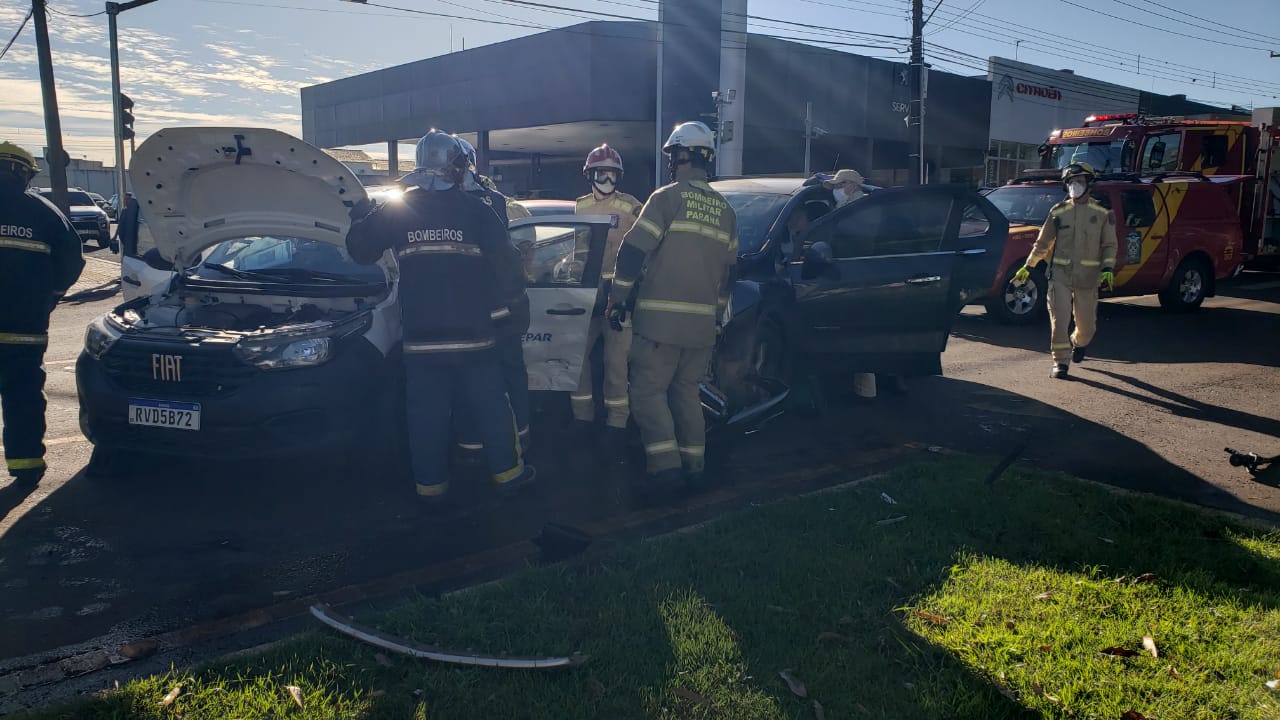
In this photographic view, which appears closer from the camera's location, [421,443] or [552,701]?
[552,701]

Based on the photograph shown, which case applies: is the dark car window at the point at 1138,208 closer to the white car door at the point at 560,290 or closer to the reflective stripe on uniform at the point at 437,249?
the white car door at the point at 560,290

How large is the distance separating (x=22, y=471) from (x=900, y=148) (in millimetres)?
36030

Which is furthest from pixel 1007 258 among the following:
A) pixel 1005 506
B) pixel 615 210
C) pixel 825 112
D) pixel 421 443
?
pixel 825 112

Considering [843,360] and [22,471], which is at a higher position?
[843,360]

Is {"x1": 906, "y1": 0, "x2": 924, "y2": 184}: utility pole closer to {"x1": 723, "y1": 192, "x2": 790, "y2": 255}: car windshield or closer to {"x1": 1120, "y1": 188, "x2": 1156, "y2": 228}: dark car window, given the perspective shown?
{"x1": 1120, "y1": 188, "x2": 1156, "y2": 228}: dark car window

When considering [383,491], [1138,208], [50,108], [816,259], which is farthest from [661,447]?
[50,108]

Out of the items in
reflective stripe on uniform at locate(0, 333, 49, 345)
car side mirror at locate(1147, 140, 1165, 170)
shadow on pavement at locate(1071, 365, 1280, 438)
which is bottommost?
shadow on pavement at locate(1071, 365, 1280, 438)

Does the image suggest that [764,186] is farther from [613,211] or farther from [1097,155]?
[1097,155]

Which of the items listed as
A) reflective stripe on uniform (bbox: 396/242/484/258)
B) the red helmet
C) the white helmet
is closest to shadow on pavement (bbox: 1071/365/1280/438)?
the white helmet

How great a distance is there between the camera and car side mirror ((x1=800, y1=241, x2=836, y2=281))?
6.50 m

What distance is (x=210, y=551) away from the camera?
4.58 m

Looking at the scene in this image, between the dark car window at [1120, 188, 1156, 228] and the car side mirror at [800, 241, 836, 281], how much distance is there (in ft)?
29.1

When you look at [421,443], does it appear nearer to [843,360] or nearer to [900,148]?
[843,360]

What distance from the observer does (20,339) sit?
5.59m
